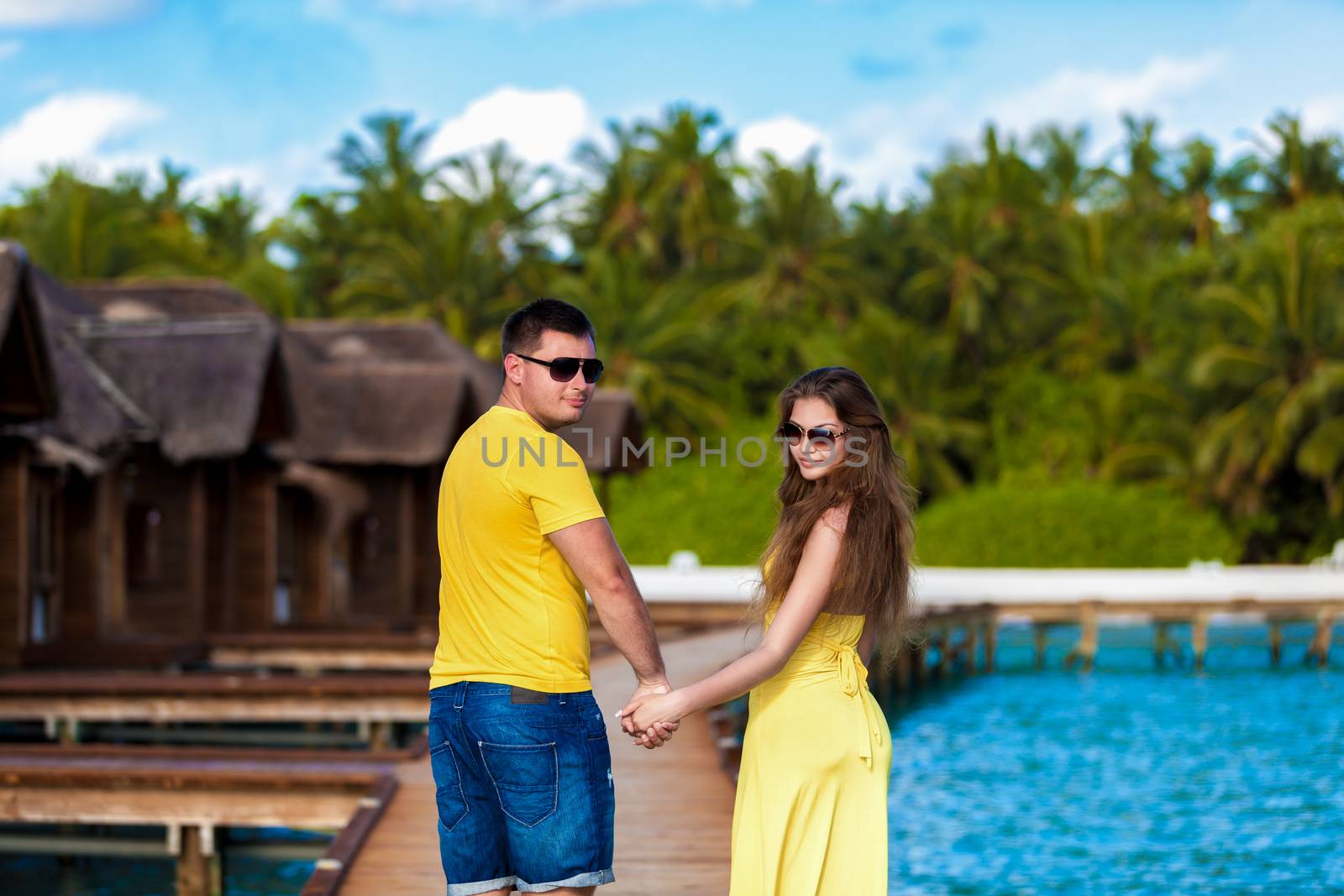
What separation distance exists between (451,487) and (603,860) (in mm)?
844

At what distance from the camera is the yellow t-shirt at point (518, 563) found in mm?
3230

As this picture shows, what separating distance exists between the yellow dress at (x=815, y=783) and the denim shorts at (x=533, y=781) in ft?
1.13

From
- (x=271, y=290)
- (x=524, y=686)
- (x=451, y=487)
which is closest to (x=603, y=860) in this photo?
(x=524, y=686)

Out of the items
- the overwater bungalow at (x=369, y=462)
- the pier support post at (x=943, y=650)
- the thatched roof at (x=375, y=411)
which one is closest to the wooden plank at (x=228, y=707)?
the overwater bungalow at (x=369, y=462)

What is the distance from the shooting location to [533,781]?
10.6 ft

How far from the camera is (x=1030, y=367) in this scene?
39.8 meters

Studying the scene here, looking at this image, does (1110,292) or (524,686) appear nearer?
(524,686)

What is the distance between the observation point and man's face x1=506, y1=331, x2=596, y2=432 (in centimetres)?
340

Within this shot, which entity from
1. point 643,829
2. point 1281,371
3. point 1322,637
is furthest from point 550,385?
point 1281,371

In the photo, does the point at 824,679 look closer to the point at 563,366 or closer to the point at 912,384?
the point at 563,366

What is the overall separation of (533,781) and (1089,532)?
31.7m

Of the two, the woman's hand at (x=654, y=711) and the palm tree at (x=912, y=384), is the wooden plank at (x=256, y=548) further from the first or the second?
the palm tree at (x=912, y=384)

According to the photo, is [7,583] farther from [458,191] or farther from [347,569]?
[458,191]

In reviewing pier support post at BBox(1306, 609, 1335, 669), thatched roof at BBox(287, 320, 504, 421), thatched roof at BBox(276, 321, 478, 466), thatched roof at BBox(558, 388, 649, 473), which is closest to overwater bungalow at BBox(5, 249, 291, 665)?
thatched roof at BBox(276, 321, 478, 466)
